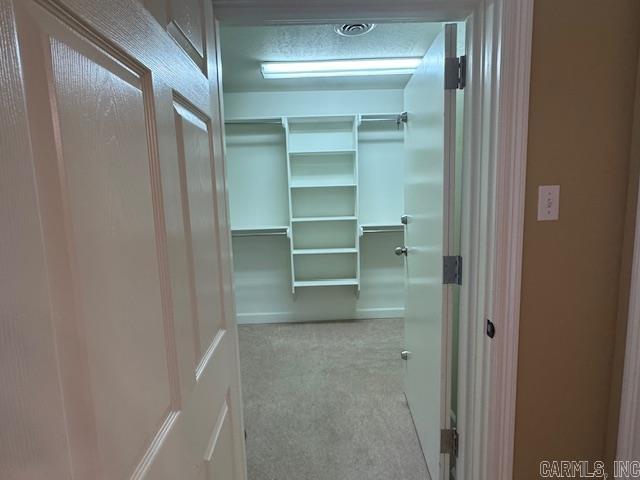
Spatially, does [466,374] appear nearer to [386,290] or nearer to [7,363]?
[7,363]

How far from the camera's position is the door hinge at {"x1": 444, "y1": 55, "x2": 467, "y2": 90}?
1235mm

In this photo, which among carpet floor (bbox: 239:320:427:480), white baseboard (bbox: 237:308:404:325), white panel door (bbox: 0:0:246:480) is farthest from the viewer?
white baseboard (bbox: 237:308:404:325)

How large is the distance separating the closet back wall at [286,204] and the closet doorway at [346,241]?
0.01 meters

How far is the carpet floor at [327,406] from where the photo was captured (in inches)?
67.8

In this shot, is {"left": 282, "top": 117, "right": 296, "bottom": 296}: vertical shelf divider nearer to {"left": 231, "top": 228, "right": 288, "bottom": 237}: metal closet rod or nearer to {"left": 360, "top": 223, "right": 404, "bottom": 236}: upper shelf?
{"left": 231, "top": 228, "right": 288, "bottom": 237}: metal closet rod

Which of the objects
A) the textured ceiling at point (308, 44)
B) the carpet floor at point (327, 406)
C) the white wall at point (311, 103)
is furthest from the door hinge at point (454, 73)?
the white wall at point (311, 103)

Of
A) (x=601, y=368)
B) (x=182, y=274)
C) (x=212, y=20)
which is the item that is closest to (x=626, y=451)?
(x=601, y=368)

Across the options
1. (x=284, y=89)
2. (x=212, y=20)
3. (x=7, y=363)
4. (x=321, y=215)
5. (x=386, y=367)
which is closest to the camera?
(x=7, y=363)

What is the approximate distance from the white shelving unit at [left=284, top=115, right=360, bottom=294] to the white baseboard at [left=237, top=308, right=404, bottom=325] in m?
0.32

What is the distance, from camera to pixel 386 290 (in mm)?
3576

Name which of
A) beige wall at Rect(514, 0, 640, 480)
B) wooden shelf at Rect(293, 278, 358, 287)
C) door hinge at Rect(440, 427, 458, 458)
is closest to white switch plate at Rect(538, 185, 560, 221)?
beige wall at Rect(514, 0, 640, 480)

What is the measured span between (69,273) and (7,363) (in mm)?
106

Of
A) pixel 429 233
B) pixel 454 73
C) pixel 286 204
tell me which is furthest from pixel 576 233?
pixel 286 204

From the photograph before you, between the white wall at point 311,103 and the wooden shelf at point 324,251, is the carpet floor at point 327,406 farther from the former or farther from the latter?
the white wall at point 311,103
